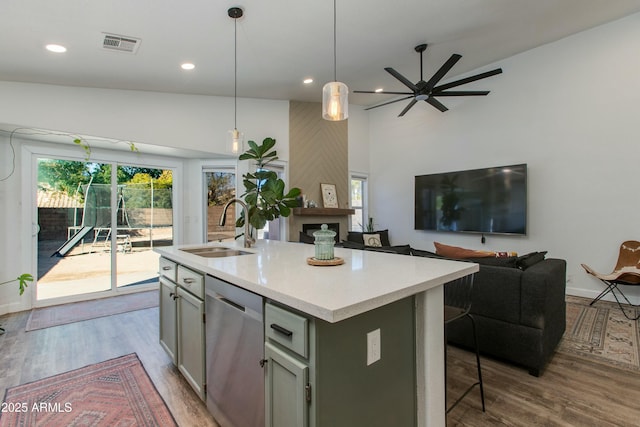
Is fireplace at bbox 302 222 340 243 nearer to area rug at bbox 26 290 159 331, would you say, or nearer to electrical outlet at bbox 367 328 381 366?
area rug at bbox 26 290 159 331

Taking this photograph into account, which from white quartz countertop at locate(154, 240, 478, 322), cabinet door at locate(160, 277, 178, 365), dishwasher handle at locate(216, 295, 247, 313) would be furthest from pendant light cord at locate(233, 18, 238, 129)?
dishwasher handle at locate(216, 295, 247, 313)

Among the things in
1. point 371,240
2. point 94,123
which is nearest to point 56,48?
point 94,123

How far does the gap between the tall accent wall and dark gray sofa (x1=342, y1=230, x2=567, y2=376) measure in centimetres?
347

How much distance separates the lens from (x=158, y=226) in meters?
4.84

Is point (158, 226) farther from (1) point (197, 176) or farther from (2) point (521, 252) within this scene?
(2) point (521, 252)

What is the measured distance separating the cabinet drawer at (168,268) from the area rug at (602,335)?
10.4 feet

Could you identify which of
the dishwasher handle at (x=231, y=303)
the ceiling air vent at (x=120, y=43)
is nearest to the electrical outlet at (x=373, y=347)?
the dishwasher handle at (x=231, y=303)

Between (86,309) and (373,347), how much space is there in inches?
160

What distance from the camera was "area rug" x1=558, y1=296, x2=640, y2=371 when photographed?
245cm

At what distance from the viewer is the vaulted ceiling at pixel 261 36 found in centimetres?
250

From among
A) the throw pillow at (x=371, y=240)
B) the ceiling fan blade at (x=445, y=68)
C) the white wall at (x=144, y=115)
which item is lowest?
the throw pillow at (x=371, y=240)

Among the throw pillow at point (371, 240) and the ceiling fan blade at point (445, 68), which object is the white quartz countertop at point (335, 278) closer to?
the ceiling fan blade at point (445, 68)

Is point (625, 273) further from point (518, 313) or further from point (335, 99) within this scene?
point (335, 99)

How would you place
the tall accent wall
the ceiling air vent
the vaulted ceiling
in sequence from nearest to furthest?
the vaulted ceiling
the ceiling air vent
the tall accent wall
